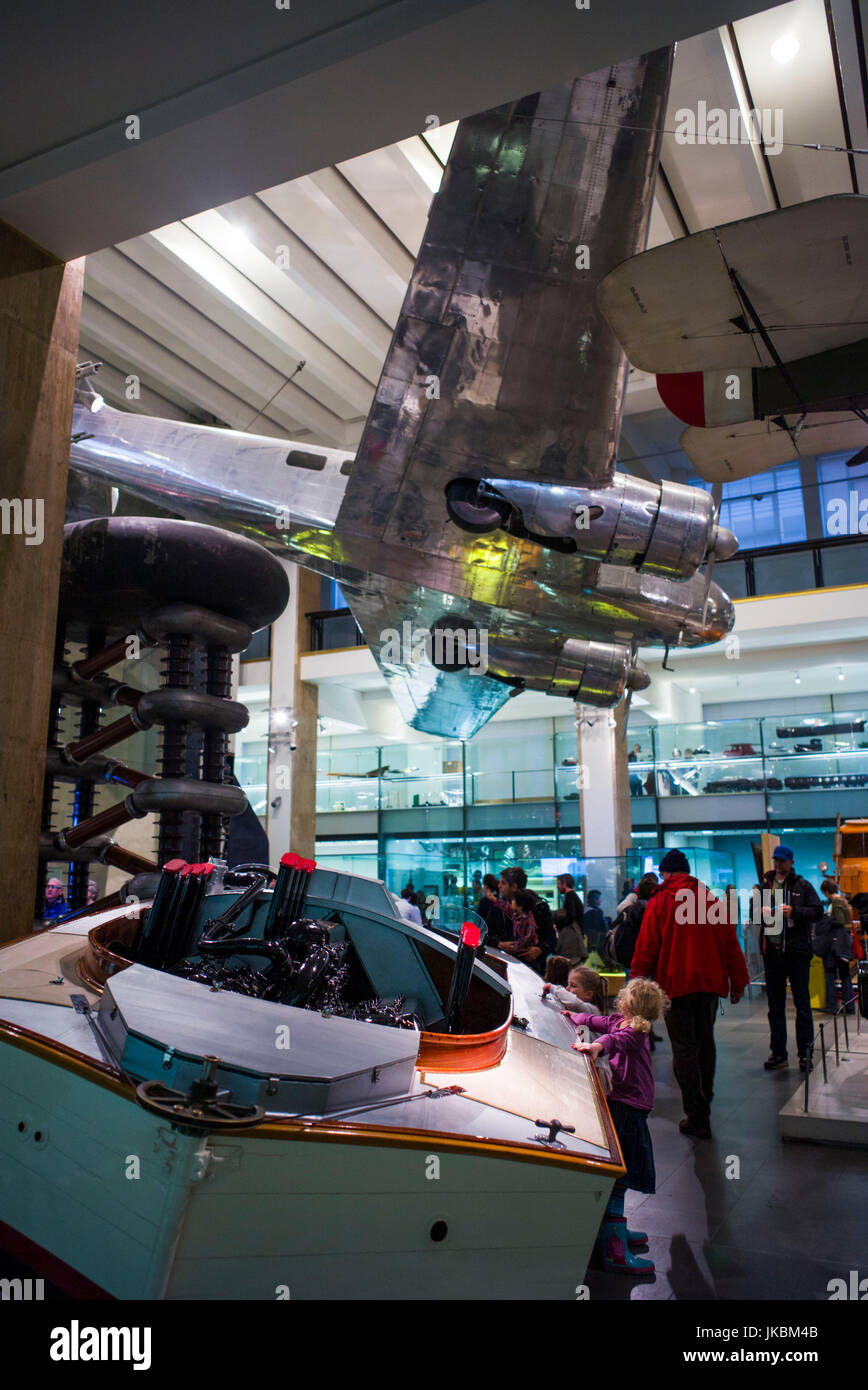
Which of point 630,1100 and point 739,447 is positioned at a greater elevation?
point 739,447

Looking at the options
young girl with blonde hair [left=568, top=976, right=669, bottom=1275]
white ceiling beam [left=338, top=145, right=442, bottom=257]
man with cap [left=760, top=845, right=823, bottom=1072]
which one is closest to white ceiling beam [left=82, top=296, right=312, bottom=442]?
white ceiling beam [left=338, top=145, right=442, bottom=257]

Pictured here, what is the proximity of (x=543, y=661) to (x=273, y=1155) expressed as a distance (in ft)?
18.1

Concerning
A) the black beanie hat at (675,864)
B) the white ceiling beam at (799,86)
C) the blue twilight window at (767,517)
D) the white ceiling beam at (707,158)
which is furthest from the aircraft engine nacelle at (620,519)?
the blue twilight window at (767,517)

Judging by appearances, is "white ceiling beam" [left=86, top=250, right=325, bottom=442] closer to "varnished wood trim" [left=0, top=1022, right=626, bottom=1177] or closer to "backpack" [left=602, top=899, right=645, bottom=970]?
"backpack" [left=602, top=899, right=645, bottom=970]

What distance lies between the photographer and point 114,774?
6.85 m

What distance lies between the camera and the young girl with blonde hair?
129 inches

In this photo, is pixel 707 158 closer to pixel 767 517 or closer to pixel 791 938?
pixel 791 938

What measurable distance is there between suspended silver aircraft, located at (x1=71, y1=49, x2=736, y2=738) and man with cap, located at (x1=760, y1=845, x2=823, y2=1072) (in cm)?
196

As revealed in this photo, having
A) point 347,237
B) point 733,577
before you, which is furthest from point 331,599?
point 347,237

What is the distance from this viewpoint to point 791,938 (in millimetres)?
6727

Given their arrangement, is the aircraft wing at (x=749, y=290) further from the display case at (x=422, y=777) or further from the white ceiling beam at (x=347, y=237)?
the display case at (x=422, y=777)

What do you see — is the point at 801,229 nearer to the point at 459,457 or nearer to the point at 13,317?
the point at 459,457
